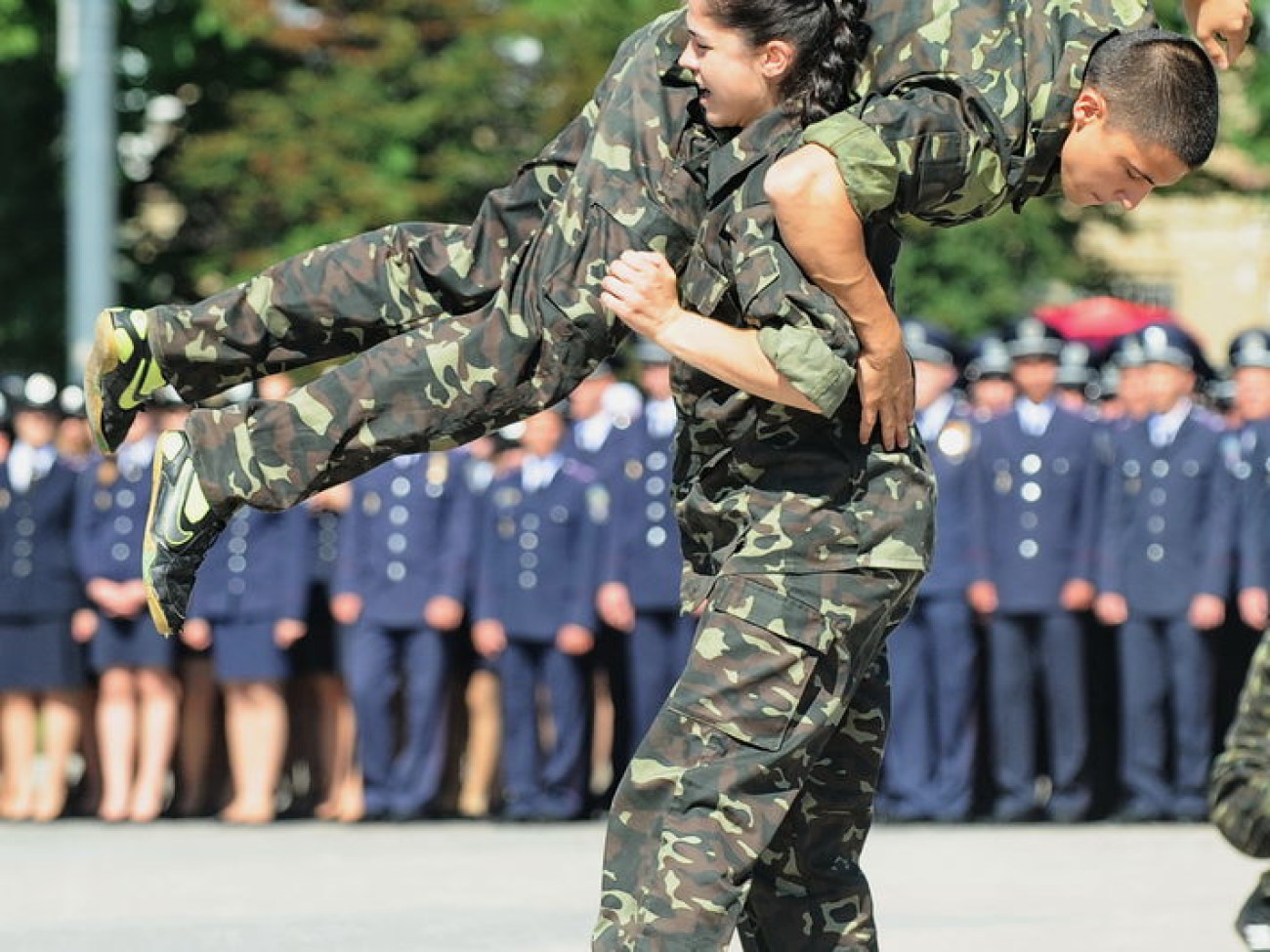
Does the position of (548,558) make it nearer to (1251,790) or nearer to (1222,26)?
(1251,790)

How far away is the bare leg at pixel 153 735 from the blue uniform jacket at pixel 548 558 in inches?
59.9

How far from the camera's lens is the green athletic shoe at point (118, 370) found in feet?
18.0

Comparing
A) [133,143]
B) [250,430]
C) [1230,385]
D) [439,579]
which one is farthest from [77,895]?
[133,143]

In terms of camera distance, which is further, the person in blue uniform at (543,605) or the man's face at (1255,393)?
the person in blue uniform at (543,605)

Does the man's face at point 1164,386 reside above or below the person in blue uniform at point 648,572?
above

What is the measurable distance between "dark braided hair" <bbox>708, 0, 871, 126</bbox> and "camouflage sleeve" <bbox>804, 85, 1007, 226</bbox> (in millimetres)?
143

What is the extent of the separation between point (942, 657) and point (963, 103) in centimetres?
672

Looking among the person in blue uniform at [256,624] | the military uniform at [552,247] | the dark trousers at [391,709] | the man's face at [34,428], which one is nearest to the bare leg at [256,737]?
the person in blue uniform at [256,624]

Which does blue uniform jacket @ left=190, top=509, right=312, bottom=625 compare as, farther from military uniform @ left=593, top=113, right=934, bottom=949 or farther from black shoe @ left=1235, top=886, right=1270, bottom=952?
military uniform @ left=593, top=113, right=934, bottom=949

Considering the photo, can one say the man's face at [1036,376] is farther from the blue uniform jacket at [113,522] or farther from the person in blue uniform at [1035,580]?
the blue uniform jacket at [113,522]

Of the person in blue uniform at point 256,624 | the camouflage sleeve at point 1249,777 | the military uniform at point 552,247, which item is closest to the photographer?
the military uniform at point 552,247

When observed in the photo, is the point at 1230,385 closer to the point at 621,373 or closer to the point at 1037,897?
the point at 1037,897

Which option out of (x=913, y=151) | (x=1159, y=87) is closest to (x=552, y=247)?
(x=913, y=151)

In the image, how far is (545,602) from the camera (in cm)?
1150
